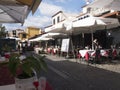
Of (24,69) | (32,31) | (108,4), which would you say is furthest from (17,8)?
(32,31)

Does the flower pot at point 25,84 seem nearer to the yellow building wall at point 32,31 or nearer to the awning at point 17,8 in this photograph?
the awning at point 17,8

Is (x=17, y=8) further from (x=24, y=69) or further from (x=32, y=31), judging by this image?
(x=32, y=31)

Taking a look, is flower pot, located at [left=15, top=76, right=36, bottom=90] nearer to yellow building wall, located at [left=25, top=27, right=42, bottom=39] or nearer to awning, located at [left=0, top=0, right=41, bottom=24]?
awning, located at [left=0, top=0, right=41, bottom=24]

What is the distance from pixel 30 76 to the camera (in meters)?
2.68

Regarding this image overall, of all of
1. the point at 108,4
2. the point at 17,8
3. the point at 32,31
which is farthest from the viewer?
the point at 32,31

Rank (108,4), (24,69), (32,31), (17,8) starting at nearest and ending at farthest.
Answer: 1. (24,69)
2. (17,8)
3. (108,4)
4. (32,31)

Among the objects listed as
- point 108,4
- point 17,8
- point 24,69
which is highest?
point 108,4

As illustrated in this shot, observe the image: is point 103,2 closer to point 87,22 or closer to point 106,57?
point 87,22

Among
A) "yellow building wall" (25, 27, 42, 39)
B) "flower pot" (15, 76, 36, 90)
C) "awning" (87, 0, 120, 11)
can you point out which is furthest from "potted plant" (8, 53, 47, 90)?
"yellow building wall" (25, 27, 42, 39)

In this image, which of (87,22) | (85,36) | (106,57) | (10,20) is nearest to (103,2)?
(10,20)

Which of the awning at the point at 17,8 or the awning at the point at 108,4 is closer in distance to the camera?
the awning at the point at 17,8

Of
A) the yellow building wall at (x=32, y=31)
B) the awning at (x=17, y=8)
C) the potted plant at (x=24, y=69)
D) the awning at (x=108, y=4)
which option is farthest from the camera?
the yellow building wall at (x=32, y=31)

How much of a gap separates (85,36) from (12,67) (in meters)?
25.2

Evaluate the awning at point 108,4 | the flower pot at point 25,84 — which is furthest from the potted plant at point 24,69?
the awning at point 108,4
